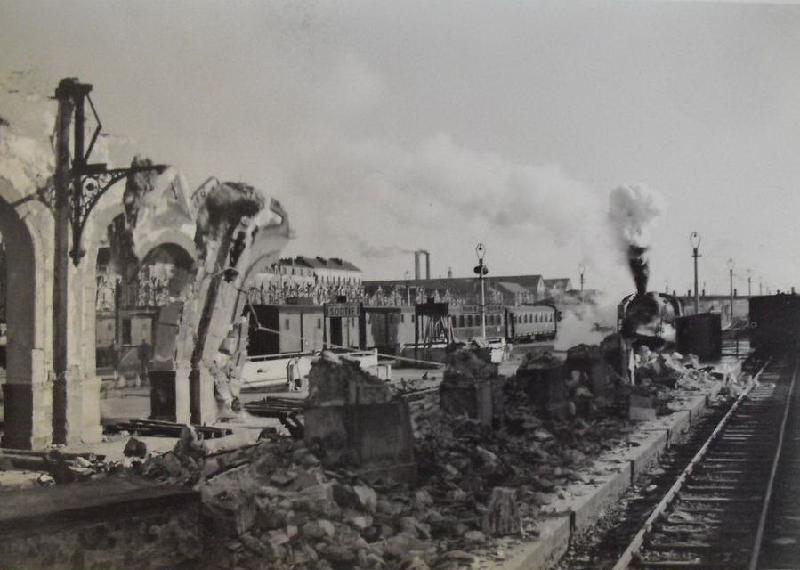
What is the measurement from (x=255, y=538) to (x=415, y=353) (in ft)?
60.5

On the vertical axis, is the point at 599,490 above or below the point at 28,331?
below

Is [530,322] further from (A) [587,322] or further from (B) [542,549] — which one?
(B) [542,549]

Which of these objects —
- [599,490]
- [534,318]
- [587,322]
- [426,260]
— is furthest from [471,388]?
[534,318]

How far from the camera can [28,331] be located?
340 inches

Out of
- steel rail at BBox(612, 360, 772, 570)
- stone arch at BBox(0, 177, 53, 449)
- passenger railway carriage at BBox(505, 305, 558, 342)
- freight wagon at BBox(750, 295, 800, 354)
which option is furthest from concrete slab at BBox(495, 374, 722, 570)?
passenger railway carriage at BBox(505, 305, 558, 342)

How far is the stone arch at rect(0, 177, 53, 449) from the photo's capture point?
27.9ft

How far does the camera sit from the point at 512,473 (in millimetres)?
8086

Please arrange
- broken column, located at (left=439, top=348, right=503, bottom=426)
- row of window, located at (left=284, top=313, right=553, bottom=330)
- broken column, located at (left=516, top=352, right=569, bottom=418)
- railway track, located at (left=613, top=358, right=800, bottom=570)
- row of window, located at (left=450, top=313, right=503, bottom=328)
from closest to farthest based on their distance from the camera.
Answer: railway track, located at (left=613, top=358, right=800, bottom=570) → broken column, located at (left=439, top=348, right=503, bottom=426) → broken column, located at (left=516, top=352, right=569, bottom=418) → row of window, located at (left=284, top=313, right=553, bottom=330) → row of window, located at (left=450, top=313, right=503, bottom=328)

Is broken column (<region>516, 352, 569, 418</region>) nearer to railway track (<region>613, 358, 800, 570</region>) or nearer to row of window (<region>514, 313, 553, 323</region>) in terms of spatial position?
railway track (<region>613, 358, 800, 570</region>)

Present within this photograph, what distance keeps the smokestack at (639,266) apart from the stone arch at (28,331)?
33.2 feet

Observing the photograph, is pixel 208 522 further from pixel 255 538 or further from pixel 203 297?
pixel 203 297

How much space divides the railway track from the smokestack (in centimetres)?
374

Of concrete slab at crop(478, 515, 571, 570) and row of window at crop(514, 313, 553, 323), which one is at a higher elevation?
row of window at crop(514, 313, 553, 323)

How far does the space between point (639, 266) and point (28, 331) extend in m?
13.2
